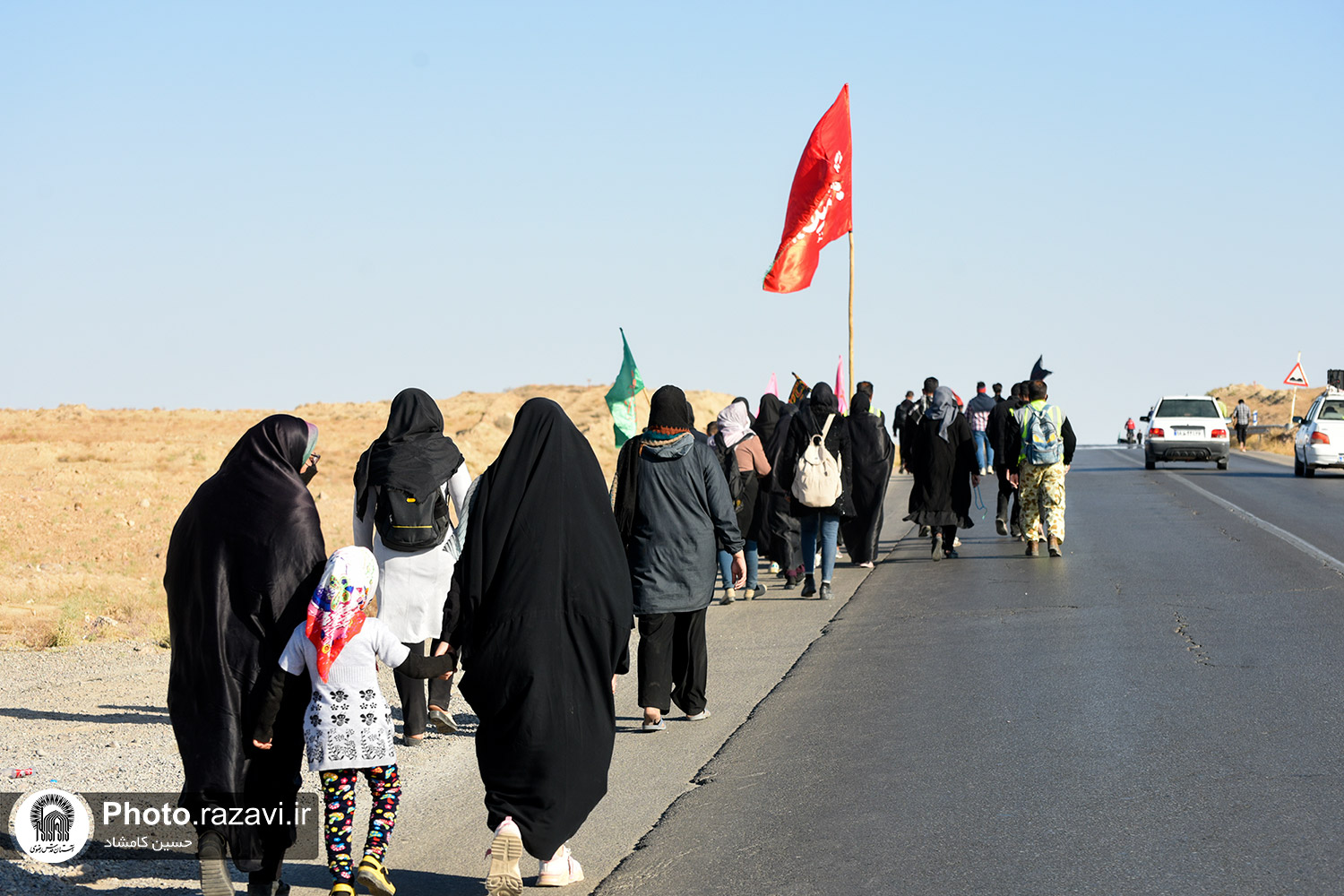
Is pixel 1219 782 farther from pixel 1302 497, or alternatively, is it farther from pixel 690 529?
pixel 1302 497

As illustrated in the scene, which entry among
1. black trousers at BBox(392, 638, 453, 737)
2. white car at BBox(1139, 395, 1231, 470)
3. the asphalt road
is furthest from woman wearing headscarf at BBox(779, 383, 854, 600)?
white car at BBox(1139, 395, 1231, 470)

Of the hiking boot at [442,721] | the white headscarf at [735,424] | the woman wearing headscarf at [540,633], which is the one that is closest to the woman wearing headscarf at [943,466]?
the white headscarf at [735,424]

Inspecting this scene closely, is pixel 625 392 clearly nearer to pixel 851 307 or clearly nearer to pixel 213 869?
pixel 851 307

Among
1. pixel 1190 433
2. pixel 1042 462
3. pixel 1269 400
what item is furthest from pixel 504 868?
pixel 1269 400

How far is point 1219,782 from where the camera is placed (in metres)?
6.23

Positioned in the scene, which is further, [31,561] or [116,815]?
[31,561]

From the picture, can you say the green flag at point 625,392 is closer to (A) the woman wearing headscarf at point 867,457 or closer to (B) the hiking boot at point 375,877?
(A) the woman wearing headscarf at point 867,457

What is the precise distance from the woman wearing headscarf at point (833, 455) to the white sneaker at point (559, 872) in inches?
318

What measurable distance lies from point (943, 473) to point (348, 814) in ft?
39.8

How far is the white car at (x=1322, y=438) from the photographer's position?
3097cm

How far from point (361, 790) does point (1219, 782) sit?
402 cm

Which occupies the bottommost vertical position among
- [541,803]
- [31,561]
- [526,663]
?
[31,561]

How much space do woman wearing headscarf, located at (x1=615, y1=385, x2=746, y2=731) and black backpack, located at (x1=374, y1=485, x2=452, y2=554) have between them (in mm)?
1068

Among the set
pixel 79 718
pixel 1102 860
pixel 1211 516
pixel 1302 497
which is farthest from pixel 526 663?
pixel 1302 497
